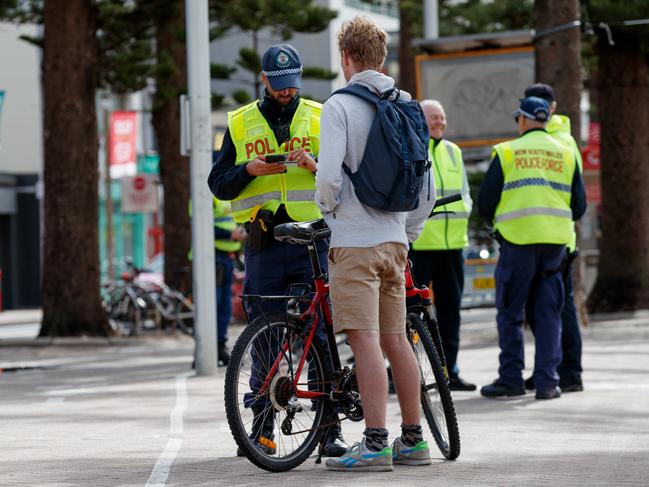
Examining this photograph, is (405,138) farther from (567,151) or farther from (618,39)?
(618,39)

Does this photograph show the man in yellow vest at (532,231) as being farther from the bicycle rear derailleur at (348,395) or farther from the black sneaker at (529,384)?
the bicycle rear derailleur at (348,395)

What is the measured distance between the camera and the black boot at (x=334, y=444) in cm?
762

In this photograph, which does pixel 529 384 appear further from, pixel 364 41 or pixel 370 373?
pixel 364 41

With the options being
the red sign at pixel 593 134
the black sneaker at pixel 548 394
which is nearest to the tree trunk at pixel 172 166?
the red sign at pixel 593 134

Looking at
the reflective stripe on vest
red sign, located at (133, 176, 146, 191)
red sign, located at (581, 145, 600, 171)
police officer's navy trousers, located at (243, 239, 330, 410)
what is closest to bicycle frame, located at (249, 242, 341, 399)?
police officer's navy trousers, located at (243, 239, 330, 410)

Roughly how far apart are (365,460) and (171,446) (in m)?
1.61

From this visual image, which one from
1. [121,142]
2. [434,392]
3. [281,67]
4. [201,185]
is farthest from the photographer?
[121,142]

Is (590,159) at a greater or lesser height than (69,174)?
greater

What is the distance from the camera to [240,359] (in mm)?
7113

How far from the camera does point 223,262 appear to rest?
49.8 ft

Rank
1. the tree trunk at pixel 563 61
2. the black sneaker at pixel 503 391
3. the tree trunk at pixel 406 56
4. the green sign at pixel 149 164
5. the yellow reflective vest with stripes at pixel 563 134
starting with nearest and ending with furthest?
the black sneaker at pixel 503 391 < the yellow reflective vest with stripes at pixel 563 134 < the tree trunk at pixel 563 61 < the tree trunk at pixel 406 56 < the green sign at pixel 149 164

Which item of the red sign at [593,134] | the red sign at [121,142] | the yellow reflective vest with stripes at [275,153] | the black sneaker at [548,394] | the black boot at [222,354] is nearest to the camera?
the yellow reflective vest with stripes at [275,153]

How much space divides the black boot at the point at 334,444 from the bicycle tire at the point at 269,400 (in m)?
0.20

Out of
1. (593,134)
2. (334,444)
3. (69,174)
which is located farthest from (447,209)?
(593,134)
